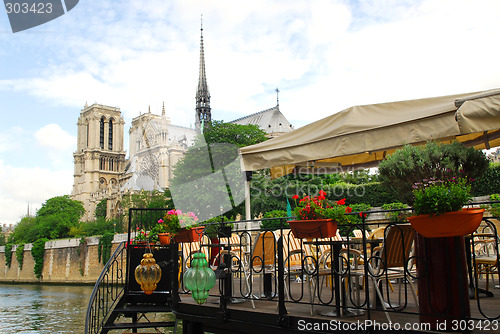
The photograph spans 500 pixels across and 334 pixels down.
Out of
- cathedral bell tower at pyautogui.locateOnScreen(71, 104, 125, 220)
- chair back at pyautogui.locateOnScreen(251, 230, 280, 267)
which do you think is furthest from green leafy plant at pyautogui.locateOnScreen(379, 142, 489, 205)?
cathedral bell tower at pyautogui.locateOnScreen(71, 104, 125, 220)

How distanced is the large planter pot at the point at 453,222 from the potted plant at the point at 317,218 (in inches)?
49.3

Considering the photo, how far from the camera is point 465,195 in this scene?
3.62 m

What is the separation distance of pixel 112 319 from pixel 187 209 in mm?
24241

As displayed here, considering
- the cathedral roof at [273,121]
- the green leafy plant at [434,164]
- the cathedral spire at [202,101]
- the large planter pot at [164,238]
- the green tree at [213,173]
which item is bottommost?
the large planter pot at [164,238]

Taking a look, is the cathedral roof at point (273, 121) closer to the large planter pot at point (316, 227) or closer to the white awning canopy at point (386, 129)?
the white awning canopy at point (386, 129)

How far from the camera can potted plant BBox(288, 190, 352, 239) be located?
15.6ft

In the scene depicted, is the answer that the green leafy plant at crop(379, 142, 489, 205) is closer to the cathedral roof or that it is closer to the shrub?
the shrub

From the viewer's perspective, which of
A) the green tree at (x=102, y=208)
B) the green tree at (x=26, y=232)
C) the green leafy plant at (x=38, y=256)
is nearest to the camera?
the green leafy plant at (x=38, y=256)

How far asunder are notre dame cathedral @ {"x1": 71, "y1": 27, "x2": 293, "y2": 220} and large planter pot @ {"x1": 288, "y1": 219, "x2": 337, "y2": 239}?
6448cm

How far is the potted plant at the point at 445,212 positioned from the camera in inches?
140

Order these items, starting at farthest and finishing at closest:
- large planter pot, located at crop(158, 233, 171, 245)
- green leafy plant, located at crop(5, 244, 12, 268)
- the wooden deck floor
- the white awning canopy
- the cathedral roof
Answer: the cathedral roof, green leafy plant, located at crop(5, 244, 12, 268), large planter pot, located at crop(158, 233, 171, 245), the white awning canopy, the wooden deck floor

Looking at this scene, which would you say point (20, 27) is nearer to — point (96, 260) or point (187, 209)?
point (187, 209)

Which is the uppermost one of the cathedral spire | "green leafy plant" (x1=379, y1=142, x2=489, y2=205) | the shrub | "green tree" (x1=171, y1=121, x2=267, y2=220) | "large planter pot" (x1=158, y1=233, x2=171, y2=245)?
the cathedral spire

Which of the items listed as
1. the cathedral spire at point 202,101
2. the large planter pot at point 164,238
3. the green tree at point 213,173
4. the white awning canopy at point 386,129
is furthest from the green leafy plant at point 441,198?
the cathedral spire at point 202,101
